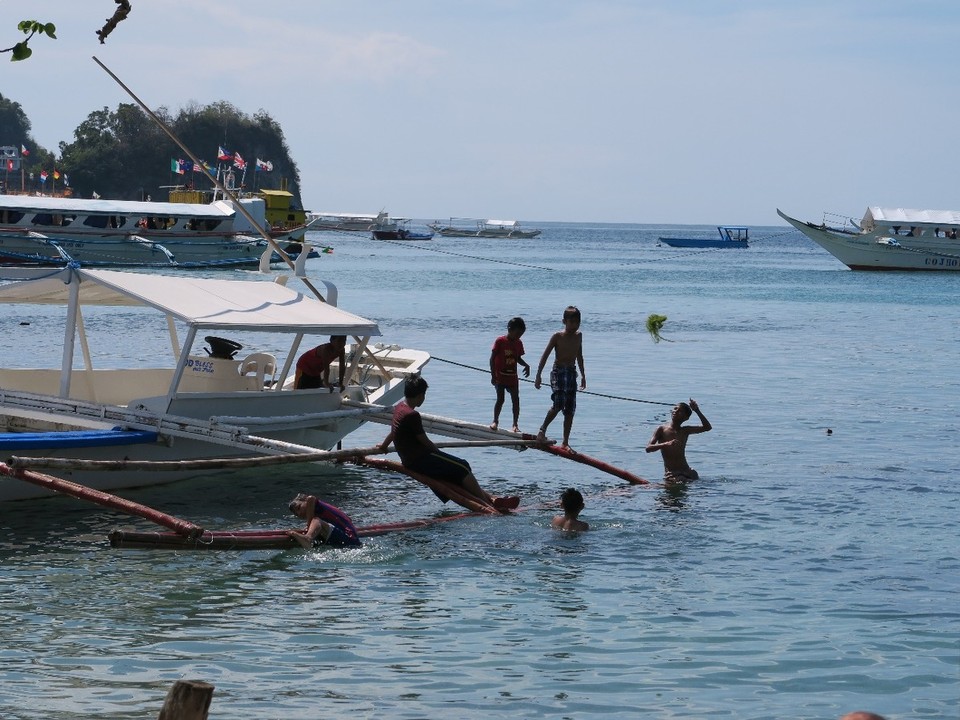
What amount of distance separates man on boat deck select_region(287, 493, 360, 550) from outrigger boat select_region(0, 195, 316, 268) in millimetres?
46680

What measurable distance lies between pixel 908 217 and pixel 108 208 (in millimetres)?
48242

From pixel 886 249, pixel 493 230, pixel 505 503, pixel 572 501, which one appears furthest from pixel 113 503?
pixel 493 230

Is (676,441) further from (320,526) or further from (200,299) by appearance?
(200,299)

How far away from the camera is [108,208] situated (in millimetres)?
60844

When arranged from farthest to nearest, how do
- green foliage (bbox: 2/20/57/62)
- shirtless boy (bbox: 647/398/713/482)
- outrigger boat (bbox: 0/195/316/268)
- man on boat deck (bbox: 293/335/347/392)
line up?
1. outrigger boat (bbox: 0/195/316/268)
2. man on boat deck (bbox: 293/335/347/392)
3. shirtless boy (bbox: 647/398/713/482)
4. green foliage (bbox: 2/20/57/62)

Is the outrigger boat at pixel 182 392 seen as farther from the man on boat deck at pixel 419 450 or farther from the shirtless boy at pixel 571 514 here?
the shirtless boy at pixel 571 514

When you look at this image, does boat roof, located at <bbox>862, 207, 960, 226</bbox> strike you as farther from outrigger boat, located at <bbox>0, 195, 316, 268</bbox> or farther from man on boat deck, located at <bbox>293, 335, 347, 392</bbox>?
man on boat deck, located at <bbox>293, 335, 347, 392</bbox>

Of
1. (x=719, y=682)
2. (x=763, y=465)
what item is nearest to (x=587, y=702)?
(x=719, y=682)

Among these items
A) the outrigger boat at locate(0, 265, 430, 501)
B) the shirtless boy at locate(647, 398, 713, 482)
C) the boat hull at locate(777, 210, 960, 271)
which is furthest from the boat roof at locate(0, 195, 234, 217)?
the shirtless boy at locate(647, 398, 713, 482)

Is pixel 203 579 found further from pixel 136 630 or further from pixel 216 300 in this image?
pixel 216 300

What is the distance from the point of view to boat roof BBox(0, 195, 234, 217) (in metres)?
59.5

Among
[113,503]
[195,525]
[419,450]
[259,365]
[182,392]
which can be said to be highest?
[259,365]

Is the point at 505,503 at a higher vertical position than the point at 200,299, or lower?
lower

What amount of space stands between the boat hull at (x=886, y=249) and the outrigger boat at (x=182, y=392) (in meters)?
69.0
